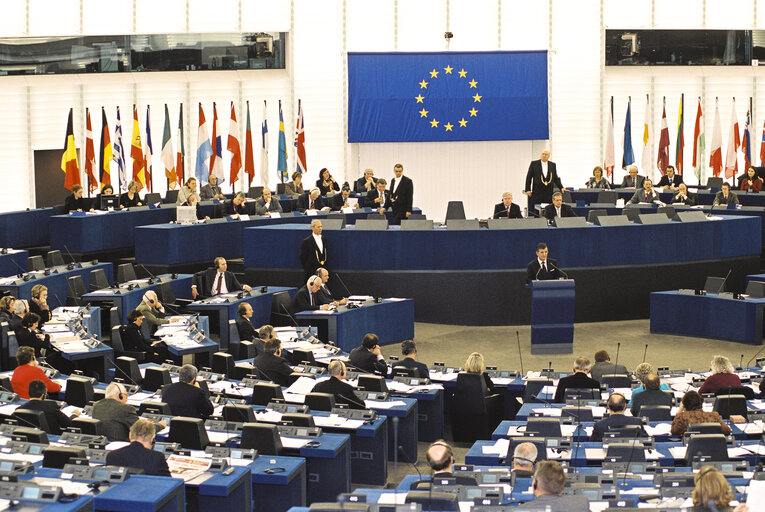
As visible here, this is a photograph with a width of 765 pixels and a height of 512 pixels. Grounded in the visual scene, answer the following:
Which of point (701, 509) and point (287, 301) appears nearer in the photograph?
point (701, 509)

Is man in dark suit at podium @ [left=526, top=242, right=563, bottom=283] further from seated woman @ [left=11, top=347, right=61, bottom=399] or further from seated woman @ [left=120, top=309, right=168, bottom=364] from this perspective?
seated woman @ [left=11, top=347, right=61, bottom=399]

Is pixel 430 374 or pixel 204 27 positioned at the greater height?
pixel 204 27

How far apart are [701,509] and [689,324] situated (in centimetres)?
1181

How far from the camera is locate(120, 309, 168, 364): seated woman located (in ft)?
48.5

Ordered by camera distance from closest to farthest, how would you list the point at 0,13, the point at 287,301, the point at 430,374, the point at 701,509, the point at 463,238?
the point at 701,509 < the point at 430,374 < the point at 287,301 < the point at 463,238 < the point at 0,13

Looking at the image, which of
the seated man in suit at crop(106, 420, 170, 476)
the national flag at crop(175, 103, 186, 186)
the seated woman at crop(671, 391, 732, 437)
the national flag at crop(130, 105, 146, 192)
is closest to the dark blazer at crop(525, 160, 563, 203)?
the national flag at crop(130, 105, 146, 192)

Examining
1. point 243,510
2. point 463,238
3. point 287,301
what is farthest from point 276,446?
point 463,238

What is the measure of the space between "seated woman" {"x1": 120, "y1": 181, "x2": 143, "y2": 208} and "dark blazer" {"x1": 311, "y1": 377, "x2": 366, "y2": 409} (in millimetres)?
11851

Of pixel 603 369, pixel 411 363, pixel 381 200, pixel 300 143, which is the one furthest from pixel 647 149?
pixel 411 363

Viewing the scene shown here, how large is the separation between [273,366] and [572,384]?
328 centimetres

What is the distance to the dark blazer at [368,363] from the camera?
13547mm

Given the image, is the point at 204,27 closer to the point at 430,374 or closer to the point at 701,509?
the point at 430,374

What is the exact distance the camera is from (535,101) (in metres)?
28.5

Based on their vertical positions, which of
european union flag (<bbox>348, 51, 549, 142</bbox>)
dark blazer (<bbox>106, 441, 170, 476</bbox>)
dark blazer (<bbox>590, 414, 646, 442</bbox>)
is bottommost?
dark blazer (<bbox>590, 414, 646, 442</bbox>)
